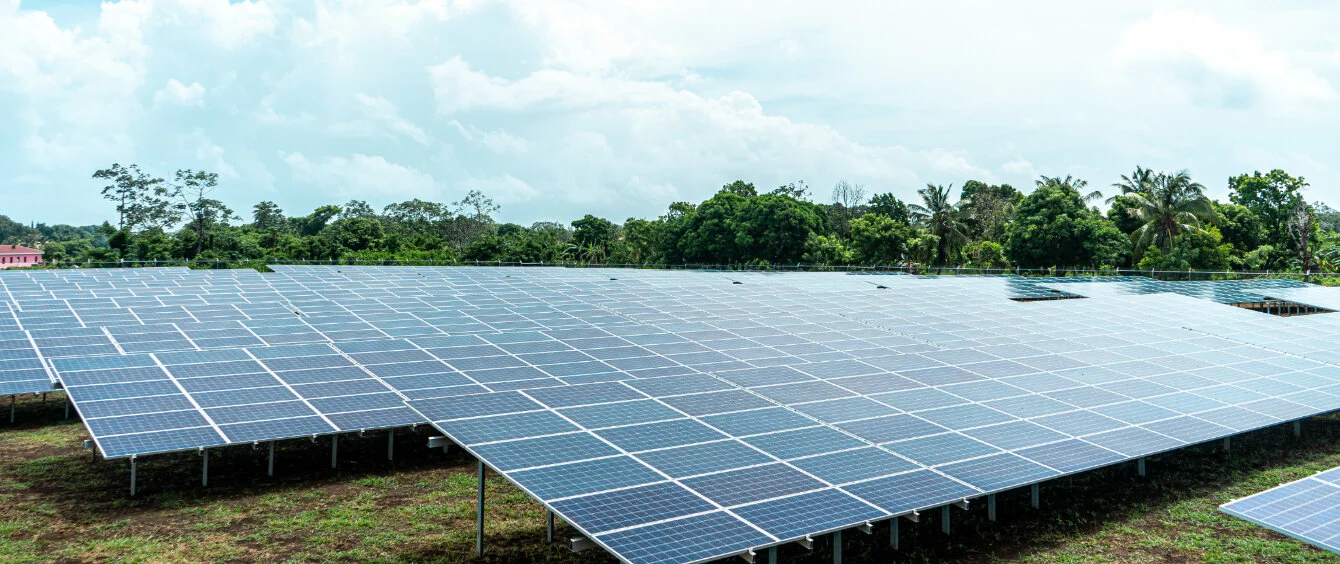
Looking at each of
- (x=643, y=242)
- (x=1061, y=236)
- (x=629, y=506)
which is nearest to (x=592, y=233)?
(x=643, y=242)

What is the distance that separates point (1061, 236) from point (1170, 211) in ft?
39.9

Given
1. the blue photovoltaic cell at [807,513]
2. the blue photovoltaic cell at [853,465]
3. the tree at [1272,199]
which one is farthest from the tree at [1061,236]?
the blue photovoltaic cell at [807,513]

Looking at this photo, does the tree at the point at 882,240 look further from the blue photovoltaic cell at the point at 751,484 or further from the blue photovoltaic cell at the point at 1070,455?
the blue photovoltaic cell at the point at 751,484

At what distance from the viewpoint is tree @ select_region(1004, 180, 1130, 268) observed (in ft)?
219

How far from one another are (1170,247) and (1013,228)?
512 inches

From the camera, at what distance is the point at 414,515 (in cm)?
1644

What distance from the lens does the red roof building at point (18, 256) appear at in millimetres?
115494

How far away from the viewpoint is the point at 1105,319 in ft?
105

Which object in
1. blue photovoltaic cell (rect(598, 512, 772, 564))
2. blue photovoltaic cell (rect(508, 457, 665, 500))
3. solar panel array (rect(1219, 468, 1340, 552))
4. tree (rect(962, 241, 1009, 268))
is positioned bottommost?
blue photovoltaic cell (rect(598, 512, 772, 564))

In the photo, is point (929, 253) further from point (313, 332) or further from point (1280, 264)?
point (313, 332)

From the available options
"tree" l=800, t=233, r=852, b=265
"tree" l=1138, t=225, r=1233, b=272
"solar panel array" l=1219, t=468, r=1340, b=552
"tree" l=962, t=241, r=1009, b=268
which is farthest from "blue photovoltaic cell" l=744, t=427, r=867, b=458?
"tree" l=800, t=233, r=852, b=265

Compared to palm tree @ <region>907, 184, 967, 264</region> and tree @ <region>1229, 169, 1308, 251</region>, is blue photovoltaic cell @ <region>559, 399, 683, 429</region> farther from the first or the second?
tree @ <region>1229, 169, 1308, 251</region>

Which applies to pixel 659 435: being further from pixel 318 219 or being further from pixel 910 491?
pixel 318 219

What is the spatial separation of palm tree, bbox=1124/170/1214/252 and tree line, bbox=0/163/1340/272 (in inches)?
4.2
